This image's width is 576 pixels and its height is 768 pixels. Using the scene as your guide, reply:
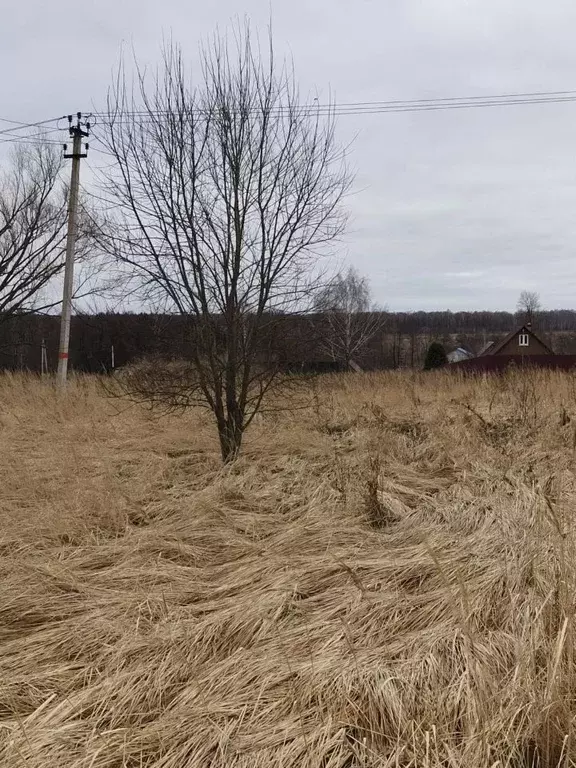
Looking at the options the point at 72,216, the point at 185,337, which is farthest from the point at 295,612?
the point at 72,216

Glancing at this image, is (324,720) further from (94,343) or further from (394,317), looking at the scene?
(394,317)

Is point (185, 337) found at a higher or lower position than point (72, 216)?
lower

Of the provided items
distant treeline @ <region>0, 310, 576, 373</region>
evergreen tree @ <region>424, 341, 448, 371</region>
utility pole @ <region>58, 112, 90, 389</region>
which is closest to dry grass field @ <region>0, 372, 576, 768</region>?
distant treeline @ <region>0, 310, 576, 373</region>

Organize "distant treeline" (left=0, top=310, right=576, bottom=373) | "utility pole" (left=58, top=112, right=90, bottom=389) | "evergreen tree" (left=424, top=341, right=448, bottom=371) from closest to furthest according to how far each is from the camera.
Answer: "distant treeline" (left=0, top=310, right=576, bottom=373), "utility pole" (left=58, top=112, right=90, bottom=389), "evergreen tree" (left=424, top=341, right=448, bottom=371)

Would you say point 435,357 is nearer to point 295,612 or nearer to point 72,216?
point 72,216

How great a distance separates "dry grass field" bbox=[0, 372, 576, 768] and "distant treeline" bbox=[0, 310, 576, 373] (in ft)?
4.39

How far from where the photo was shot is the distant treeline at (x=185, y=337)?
251 inches

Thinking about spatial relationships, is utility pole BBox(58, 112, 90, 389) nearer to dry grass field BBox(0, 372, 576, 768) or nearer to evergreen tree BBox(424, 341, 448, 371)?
dry grass field BBox(0, 372, 576, 768)

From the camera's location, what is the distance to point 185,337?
245 inches

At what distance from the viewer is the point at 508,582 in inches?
109

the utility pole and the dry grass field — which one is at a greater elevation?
the utility pole

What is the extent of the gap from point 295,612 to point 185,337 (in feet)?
13.0

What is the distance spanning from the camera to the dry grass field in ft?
6.01

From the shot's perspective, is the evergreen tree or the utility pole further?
the evergreen tree
